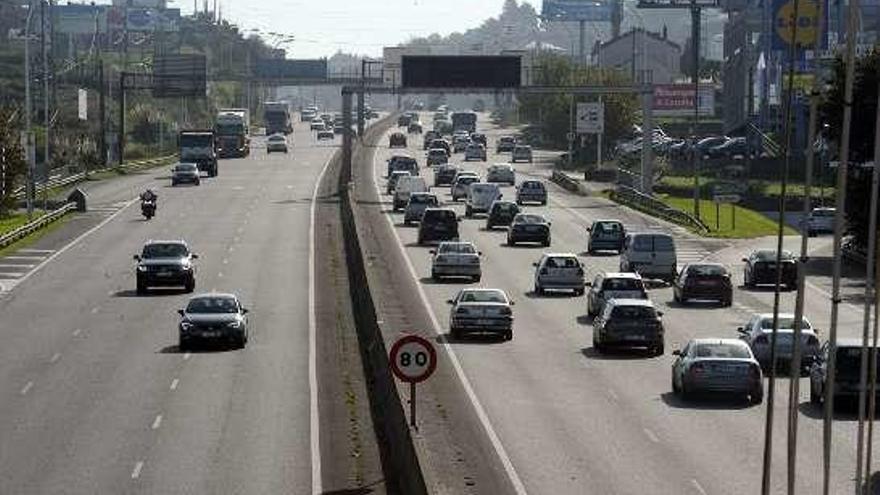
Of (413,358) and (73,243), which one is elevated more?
(413,358)

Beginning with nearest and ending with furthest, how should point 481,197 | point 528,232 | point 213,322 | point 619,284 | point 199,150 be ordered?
point 213,322
point 619,284
point 528,232
point 481,197
point 199,150

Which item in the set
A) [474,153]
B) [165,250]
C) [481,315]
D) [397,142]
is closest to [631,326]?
[481,315]

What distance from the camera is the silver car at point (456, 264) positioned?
65375 millimetres

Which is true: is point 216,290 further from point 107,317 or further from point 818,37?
point 818,37

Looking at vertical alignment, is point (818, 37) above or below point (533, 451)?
above

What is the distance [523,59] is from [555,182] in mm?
10173

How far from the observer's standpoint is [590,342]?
50094 mm

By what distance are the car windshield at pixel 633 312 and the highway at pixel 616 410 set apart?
0.85 m

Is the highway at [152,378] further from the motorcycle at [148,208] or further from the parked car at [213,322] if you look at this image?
the motorcycle at [148,208]

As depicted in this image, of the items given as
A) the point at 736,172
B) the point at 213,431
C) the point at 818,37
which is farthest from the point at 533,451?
the point at 736,172

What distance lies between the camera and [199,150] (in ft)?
421

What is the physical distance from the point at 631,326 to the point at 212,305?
9084mm

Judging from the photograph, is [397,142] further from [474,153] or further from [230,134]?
[474,153]

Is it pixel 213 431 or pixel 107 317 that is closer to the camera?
pixel 213 431
